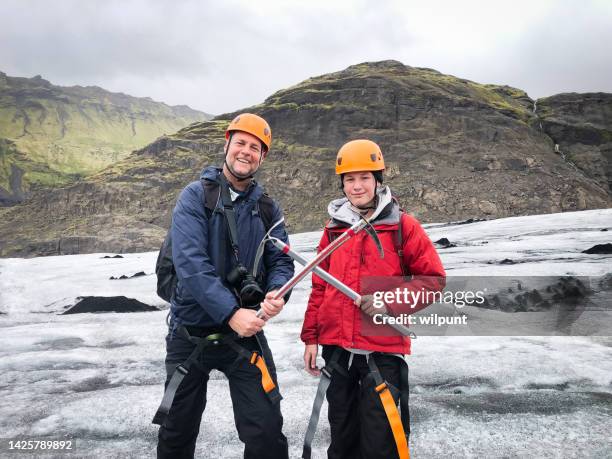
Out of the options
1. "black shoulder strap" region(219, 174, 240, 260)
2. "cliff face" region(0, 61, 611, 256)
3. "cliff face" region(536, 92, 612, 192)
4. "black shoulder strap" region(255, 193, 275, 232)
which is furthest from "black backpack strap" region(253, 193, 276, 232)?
"cliff face" region(536, 92, 612, 192)

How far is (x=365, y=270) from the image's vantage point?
2791 millimetres

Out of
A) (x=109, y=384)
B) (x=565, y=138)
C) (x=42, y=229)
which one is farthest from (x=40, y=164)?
(x=109, y=384)

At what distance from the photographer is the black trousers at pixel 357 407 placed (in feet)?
8.29

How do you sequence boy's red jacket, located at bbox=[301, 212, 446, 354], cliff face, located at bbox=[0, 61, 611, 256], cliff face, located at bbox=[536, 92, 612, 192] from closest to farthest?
boy's red jacket, located at bbox=[301, 212, 446, 354] < cliff face, located at bbox=[0, 61, 611, 256] < cliff face, located at bbox=[536, 92, 612, 192]

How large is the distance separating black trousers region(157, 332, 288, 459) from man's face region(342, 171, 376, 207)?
48.3 inches

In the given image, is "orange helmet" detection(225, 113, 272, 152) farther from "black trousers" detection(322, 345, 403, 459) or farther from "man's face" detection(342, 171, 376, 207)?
"black trousers" detection(322, 345, 403, 459)

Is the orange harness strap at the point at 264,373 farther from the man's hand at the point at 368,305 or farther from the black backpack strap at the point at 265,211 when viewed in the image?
the black backpack strap at the point at 265,211

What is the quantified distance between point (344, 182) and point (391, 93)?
70034 mm

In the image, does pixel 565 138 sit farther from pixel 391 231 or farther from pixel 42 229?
pixel 42 229

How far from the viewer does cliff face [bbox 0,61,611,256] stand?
49.8 m

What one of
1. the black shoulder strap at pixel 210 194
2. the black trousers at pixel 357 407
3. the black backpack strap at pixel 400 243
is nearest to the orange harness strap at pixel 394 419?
the black trousers at pixel 357 407

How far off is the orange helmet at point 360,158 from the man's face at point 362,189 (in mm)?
54

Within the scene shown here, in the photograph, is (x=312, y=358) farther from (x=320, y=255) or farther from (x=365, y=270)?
(x=320, y=255)

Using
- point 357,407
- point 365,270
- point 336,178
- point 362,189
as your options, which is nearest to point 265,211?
point 362,189
